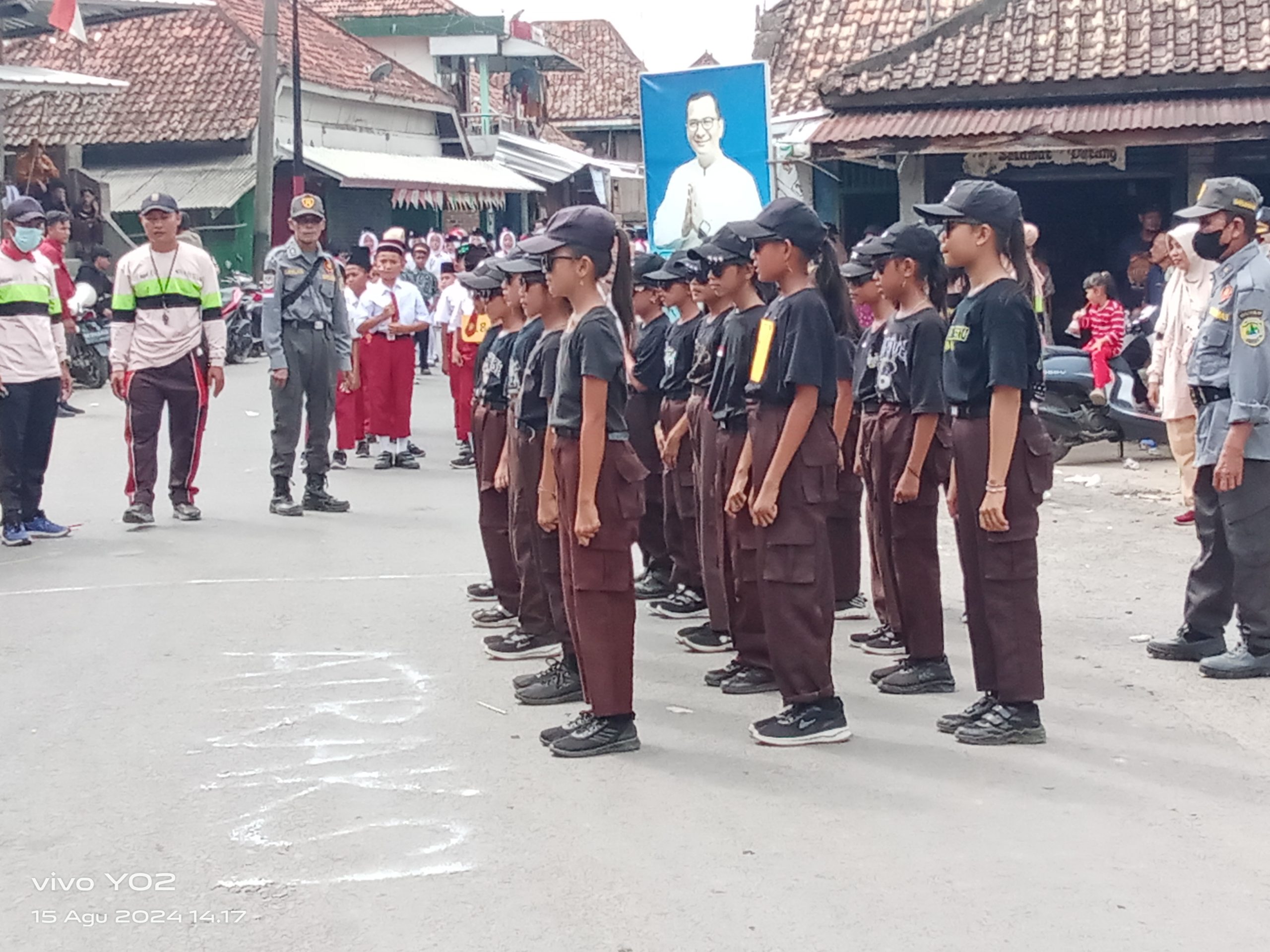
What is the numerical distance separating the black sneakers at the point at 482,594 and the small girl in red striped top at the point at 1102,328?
6.51 meters

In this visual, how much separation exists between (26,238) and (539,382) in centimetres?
495

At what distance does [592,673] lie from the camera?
18.4ft

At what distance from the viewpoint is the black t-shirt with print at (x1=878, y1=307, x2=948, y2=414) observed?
20.9ft

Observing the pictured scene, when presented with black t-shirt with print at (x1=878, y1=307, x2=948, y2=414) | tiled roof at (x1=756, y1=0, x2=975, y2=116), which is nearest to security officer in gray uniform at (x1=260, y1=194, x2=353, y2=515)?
black t-shirt with print at (x1=878, y1=307, x2=948, y2=414)

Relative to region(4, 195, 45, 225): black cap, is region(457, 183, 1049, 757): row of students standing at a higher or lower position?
lower

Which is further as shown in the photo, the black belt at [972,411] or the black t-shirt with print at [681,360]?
the black t-shirt with print at [681,360]

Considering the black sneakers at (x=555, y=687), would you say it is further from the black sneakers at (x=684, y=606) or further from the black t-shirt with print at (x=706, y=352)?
the black sneakers at (x=684, y=606)

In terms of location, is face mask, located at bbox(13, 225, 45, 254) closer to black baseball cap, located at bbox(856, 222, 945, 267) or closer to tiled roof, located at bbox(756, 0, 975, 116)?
black baseball cap, located at bbox(856, 222, 945, 267)

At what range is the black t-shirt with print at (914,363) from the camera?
20.9ft

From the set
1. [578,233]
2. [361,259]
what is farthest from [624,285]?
[361,259]

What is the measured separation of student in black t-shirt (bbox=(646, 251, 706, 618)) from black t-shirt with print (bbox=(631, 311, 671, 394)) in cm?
10

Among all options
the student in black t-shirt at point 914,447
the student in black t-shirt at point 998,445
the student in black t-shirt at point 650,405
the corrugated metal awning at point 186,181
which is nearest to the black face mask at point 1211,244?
the student in black t-shirt at point 914,447

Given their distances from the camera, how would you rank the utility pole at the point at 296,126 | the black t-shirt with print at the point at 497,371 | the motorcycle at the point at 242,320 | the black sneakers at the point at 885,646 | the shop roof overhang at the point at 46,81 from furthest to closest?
1. the utility pole at the point at 296,126
2. the motorcycle at the point at 242,320
3. the shop roof overhang at the point at 46,81
4. the black t-shirt with print at the point at 497,371
5. the black sneakers at the point at 885,646

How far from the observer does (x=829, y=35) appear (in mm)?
21031
